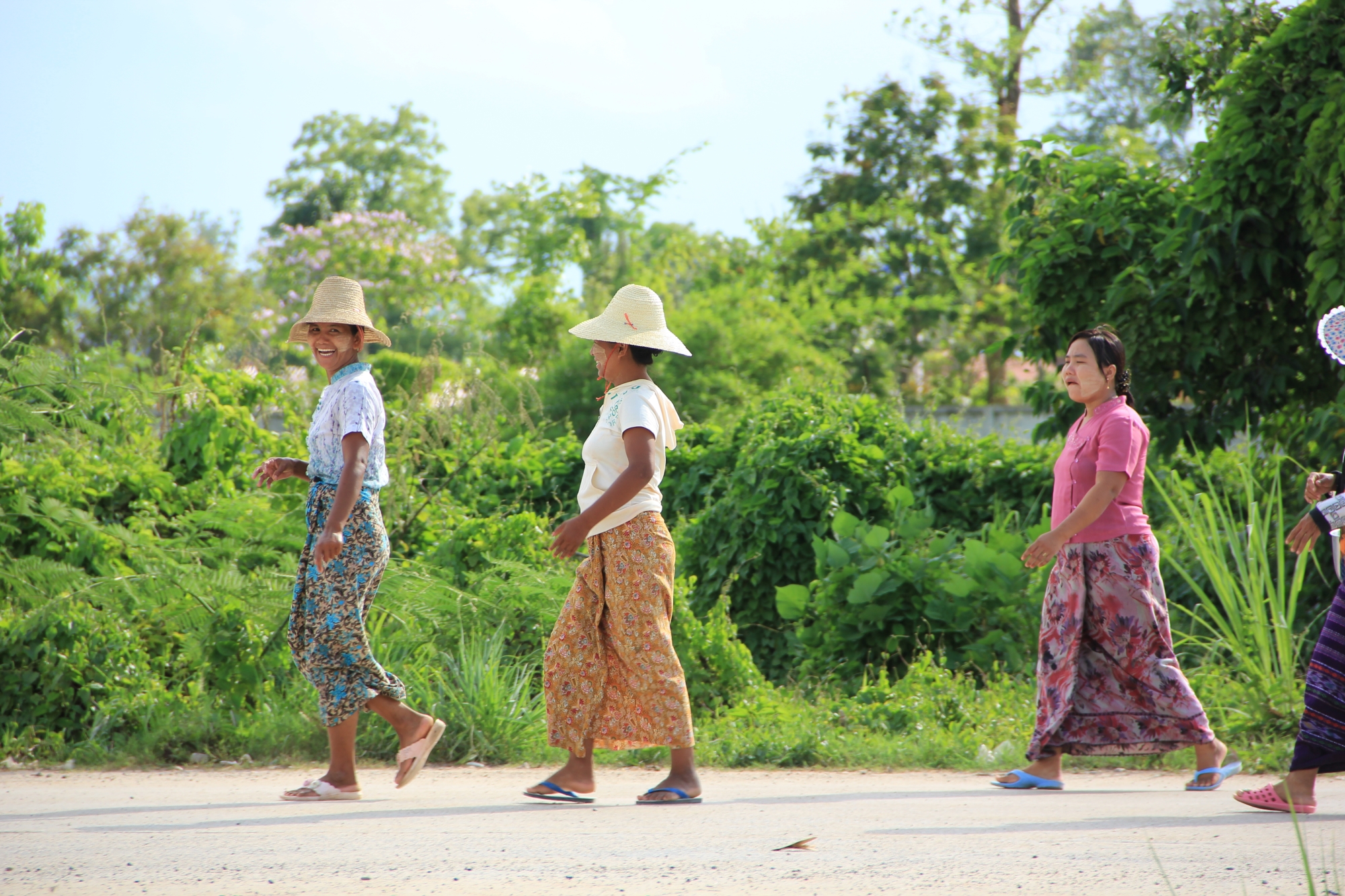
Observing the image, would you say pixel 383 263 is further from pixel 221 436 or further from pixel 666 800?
pixel 666 800

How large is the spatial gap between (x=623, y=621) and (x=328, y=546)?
1.05 m

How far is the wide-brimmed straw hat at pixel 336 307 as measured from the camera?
15.3 ft

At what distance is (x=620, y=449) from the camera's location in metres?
4.45

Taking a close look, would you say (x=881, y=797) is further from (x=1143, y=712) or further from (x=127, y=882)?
(x=127, y=882)

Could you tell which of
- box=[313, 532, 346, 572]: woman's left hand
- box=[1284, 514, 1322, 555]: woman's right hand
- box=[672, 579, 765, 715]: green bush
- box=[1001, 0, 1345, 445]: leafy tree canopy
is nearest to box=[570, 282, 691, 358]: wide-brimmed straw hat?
box=[313, 532, 346, 572]: woman's left hand

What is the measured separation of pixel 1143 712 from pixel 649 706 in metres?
1.93

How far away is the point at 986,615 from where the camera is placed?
24.0ft

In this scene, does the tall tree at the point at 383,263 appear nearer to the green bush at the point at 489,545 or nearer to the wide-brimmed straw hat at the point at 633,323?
the green bush at the point at 489,545

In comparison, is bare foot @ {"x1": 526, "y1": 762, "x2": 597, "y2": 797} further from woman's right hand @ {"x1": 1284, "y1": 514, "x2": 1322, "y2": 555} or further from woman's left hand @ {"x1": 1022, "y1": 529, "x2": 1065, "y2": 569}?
woman's right hand @ {"x1": 1284, "y1": 514, "x2": 1322, "y2": 555}

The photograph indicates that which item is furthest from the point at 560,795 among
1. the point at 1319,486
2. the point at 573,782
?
the point at 1319,486

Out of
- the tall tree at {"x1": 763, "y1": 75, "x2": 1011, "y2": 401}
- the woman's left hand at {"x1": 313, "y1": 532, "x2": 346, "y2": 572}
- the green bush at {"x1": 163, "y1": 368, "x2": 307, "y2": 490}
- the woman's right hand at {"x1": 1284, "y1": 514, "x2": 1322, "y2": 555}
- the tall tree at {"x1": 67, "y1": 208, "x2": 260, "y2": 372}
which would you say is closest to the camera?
the woman's right hand at {"x1": 1284, "y1": 514, "x2": 1322, "y2": 555}

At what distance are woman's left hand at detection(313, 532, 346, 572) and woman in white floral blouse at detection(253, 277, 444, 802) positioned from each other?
8 centimetres

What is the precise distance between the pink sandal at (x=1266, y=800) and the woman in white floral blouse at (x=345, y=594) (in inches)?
112

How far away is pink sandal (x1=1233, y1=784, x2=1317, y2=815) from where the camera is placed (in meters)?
4.23
